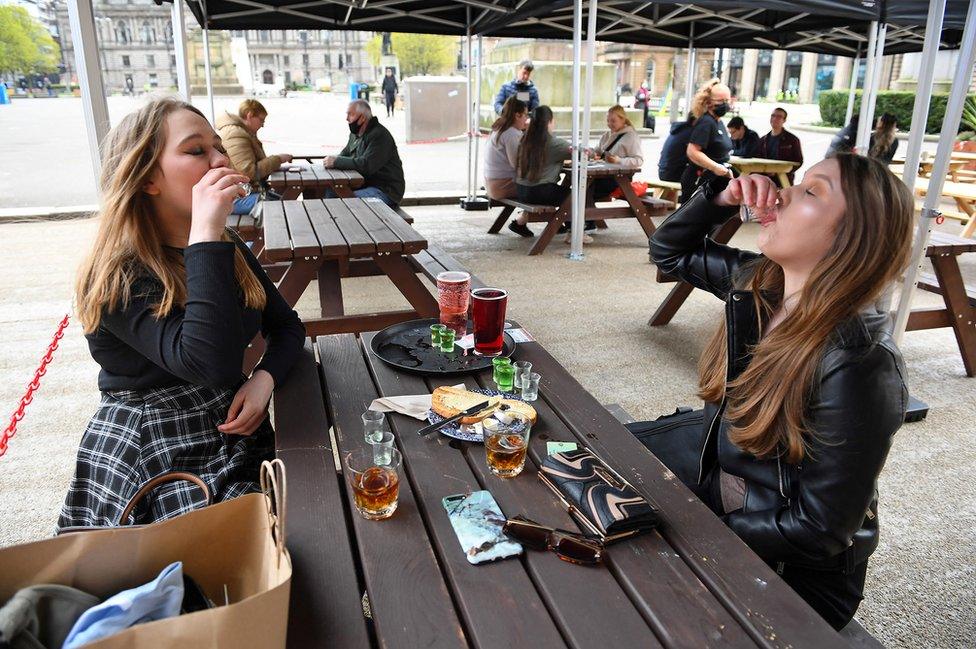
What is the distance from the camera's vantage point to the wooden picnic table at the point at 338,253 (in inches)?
131

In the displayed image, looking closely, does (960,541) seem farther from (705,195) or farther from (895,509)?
(705,195)

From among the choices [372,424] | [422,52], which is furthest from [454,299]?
[422,52]

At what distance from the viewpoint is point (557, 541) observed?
1120mm

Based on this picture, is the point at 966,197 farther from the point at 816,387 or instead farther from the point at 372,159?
the point at 816,387

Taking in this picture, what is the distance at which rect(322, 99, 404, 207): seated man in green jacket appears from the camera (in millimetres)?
6227

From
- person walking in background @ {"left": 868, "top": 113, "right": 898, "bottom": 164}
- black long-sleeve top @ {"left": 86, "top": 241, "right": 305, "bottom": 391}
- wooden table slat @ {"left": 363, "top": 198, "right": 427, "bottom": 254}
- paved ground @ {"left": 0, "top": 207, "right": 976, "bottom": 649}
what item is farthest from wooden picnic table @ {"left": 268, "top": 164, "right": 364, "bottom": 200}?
person walking in background @ {"left": 868, "top": 113, "right": 898, "bottom": 164}

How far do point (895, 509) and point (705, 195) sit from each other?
1541mm

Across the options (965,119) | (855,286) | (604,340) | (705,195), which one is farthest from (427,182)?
(965,119)

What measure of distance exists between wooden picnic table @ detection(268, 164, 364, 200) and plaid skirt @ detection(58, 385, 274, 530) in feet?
14.5

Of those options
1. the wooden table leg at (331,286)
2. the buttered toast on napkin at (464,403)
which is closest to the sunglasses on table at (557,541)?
the buttered toast on napkin at (464,403)

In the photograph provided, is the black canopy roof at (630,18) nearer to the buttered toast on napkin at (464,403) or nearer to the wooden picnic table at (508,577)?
the buttered toast on napkin at (464,403)

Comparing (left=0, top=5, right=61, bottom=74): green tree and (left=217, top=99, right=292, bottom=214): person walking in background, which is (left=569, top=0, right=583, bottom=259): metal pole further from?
(left=0, top=5, right=61, bottom=74): green tree

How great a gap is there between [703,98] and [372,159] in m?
3.36

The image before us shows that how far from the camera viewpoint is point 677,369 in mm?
3900
